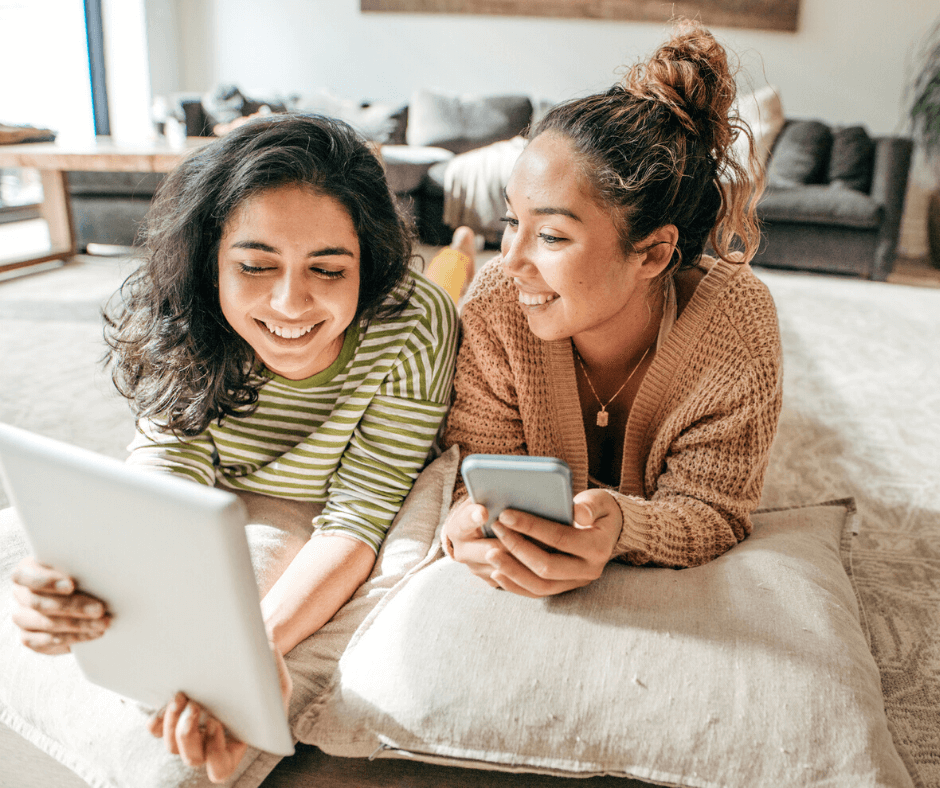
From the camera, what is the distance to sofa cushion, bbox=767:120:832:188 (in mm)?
4070

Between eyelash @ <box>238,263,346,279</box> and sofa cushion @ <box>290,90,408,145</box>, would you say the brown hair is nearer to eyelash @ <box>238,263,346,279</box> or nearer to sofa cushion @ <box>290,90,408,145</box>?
eyelash @ <box>238,263,346,279</box>

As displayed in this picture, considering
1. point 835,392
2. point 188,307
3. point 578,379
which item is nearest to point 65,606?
point 188,307

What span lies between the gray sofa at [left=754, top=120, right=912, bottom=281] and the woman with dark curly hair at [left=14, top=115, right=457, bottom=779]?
3030mm

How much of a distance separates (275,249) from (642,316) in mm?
574

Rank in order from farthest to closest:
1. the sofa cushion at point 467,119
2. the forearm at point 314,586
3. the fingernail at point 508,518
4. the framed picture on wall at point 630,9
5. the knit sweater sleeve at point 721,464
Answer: the framed picture on wall at point 630,9 → the sofa cushion at point 467,119 → the knit sweater sleeve at point 721,464 → the forearm at point 314,586 → the fingernail at point 508,518

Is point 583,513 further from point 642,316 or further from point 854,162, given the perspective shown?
point 854,162

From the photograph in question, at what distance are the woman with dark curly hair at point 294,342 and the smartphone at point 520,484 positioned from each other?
31 centimetres

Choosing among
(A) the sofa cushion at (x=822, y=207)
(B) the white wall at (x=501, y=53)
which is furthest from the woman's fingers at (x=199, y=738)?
(B) the white wall at (x=501, y=53)

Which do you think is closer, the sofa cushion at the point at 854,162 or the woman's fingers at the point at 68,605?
the woman's fingers at the point at 68,605

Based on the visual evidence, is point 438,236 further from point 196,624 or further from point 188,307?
point 196,624

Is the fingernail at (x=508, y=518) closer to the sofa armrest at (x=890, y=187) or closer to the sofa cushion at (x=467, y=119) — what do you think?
the sofa armrest at (x=890, y=187)

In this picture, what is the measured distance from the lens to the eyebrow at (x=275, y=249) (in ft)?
3.12

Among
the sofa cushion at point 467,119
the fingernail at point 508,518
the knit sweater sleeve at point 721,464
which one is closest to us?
the fingernail at point 508,518

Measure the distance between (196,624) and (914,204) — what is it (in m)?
5.40
